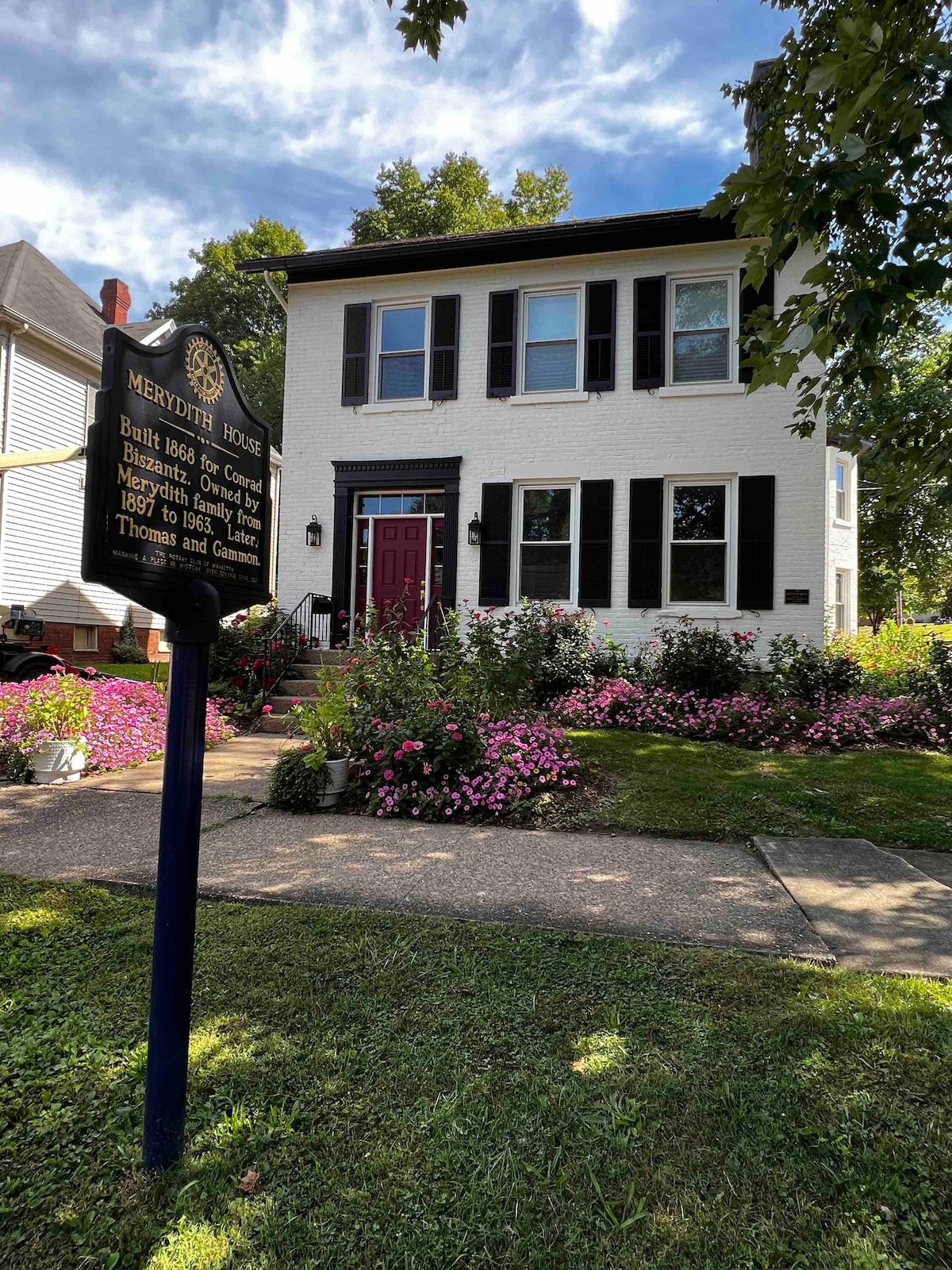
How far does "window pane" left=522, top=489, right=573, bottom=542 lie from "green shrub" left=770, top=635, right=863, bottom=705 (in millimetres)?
3705

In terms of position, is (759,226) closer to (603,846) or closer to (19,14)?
(603,846)

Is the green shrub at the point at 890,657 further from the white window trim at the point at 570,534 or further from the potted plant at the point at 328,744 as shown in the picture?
the potted plant at the point at 328,744

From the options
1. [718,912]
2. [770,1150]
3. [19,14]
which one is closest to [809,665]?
[718,912]

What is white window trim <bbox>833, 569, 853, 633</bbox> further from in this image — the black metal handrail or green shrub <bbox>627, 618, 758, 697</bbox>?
the black metal handrail

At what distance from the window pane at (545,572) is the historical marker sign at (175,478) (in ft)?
28.8

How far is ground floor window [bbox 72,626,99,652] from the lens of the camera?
14.4 m

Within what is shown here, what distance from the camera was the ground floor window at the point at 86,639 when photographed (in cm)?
1441

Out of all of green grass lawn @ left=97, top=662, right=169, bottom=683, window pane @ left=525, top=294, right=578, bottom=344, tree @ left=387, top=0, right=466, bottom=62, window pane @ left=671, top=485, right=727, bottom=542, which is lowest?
→ green grass lawn @ left=97, top=662, right=169, bottom=683

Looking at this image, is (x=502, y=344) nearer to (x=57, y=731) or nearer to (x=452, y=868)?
(x=57, y=731)

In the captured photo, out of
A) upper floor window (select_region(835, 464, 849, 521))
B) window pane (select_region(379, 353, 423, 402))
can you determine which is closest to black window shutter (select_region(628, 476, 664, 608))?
window pane (select_region(379, 353, 423, 402))

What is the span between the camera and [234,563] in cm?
187

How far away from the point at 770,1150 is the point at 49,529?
51.5 ft

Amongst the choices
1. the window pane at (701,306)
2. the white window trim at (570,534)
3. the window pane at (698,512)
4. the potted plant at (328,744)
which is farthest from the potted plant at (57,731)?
the window pane at (701,306)

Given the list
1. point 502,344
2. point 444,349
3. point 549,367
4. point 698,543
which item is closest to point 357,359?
point 444,349
